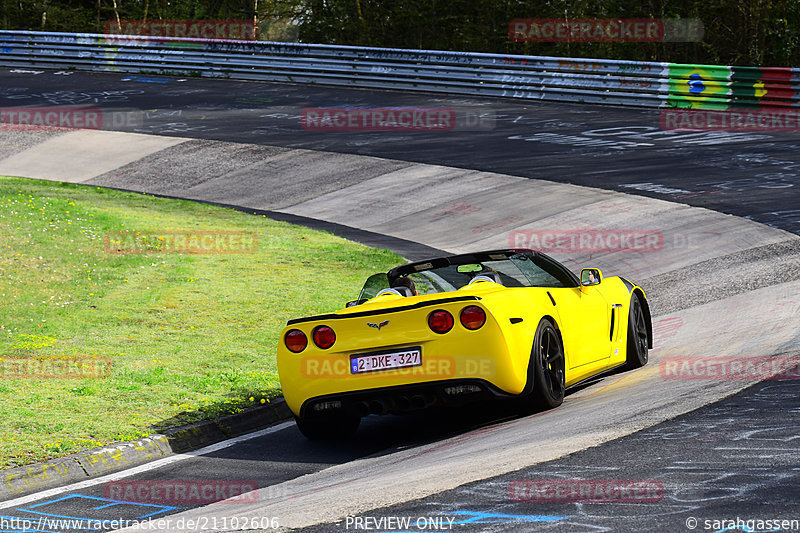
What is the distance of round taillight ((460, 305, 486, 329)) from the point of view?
7.41 metres

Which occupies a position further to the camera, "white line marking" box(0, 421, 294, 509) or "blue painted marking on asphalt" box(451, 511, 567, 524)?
"white line marking" box(0, 421, 294, 509)

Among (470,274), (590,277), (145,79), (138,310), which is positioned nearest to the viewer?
(470,274)

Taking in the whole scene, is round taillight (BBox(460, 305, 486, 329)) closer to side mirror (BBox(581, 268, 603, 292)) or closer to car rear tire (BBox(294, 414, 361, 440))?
car rear tire (BBox(294, 414, 361, 440))

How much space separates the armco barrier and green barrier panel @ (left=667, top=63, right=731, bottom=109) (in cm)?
2

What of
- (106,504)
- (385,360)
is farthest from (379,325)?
(106,504)

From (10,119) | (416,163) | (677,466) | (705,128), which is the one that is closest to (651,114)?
(705,128)

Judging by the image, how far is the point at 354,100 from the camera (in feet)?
96.3

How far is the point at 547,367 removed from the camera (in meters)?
7.93

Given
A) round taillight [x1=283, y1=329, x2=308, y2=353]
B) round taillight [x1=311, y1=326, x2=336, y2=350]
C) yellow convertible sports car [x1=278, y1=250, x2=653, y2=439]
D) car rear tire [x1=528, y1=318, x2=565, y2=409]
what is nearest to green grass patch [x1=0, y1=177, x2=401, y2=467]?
round taillight [x1=283, y1=329, x2=308, y2=353]

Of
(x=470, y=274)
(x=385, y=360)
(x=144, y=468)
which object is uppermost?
(x=470, y=274)

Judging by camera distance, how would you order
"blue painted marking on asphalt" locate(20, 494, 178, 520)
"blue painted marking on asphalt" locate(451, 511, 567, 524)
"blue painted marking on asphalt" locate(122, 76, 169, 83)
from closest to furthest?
"blue painted marking on asphalt" locate(451, 511, 567, 524) < "blue painted marking on asphalt" locate(20, 494, 178, 520) < "blue painted marking on asphalt" locate(122, 76, 169, 83)

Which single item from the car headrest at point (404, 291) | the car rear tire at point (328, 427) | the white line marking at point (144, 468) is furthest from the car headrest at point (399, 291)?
the white line marking at point (144, 468)

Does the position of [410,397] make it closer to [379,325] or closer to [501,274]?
[379,325]

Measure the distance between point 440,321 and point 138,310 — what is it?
612 cm
